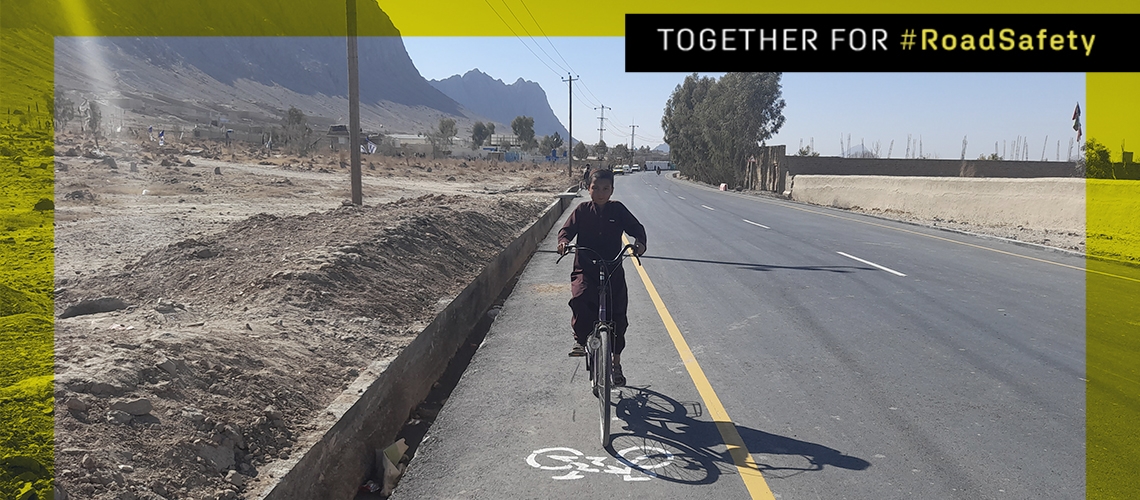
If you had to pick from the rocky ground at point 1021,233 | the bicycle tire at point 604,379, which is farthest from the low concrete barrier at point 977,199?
the bicycle tire at point 604,379

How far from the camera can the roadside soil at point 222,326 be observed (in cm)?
410

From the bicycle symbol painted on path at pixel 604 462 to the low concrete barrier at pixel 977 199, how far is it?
54.6 feet

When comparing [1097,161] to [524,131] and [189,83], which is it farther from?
[189,83]

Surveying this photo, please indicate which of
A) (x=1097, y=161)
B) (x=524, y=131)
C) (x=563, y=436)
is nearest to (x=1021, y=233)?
(x=563, y=436)

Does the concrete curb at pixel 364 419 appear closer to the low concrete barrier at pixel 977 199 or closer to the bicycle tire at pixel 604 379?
the bicycle tire at pixel 604 379

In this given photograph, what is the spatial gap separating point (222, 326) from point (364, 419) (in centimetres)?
199

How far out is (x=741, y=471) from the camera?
460 centimetres

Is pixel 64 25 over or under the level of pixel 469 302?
over

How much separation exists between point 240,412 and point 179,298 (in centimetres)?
415

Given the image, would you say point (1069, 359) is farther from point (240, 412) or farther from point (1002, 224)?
point (1002, 224)

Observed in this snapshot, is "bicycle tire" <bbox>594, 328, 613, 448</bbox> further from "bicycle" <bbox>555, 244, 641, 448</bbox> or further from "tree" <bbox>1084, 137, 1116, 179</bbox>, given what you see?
"tree" <bbox>1084, 137, 1116, 179</bbox>

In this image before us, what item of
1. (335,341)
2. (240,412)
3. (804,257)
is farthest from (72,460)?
→ (804,257)

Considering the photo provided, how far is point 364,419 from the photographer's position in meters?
5.45

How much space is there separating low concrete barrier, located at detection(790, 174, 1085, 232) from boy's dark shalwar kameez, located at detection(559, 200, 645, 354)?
52.0 ft
